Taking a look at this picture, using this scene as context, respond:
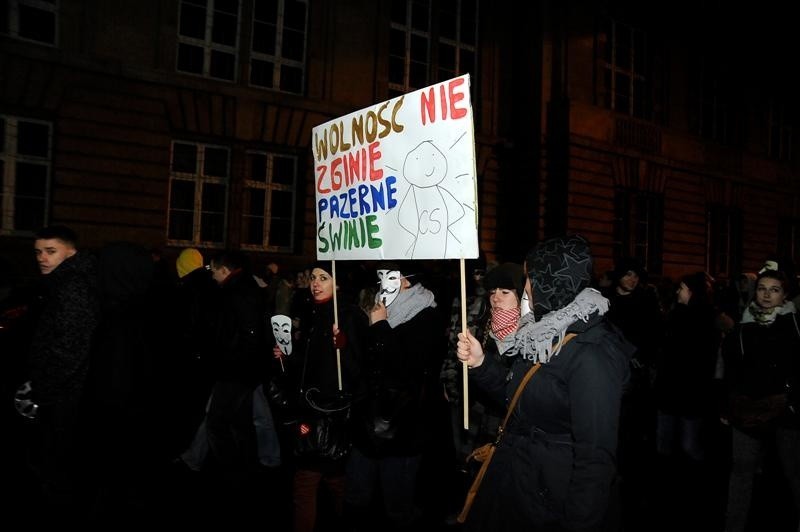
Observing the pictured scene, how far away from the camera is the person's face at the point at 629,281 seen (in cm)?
729

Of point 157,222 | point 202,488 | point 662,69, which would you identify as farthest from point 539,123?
point 202,488

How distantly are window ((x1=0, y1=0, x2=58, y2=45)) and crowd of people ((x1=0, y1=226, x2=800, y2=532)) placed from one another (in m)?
8.08

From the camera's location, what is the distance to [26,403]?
3916 millimetres

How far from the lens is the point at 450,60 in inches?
701

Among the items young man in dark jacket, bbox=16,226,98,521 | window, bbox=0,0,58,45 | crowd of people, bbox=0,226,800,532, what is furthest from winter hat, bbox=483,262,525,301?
window, bbox=0,0,58,45

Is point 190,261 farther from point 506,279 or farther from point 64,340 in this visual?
point 506,279

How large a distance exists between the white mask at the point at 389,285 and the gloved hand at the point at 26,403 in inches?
85.5

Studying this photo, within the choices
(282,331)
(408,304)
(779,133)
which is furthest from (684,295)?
(779,133)

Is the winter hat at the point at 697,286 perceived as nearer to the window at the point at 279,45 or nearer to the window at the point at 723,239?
the window at the point at 279,45

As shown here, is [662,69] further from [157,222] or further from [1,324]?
[1,324]

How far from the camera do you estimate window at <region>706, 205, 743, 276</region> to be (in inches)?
853

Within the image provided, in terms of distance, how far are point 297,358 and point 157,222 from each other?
9.04m

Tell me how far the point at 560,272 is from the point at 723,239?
22.0 m

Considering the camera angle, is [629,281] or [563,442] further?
[629,281]
